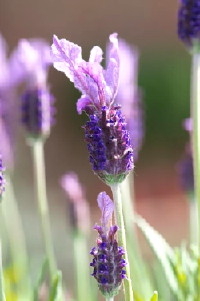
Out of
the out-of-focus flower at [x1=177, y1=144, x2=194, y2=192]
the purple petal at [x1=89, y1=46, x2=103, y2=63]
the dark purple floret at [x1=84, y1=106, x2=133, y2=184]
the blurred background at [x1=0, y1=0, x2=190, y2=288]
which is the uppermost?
the blurred background at [x1=0, y1=0, x2=190, y2=288]

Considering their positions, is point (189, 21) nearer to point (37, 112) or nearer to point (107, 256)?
point (37, 112)

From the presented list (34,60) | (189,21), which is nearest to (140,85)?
(34,60)

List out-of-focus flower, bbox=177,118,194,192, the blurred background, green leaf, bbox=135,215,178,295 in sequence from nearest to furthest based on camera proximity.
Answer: green leaf, bbox=135,215,178,295
out-of-focus flower, bbox=177,118,194,192
the blurred background

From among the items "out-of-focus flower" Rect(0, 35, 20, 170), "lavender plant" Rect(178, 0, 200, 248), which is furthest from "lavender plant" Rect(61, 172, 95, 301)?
"lavender plant" Rect(178, 0, 200, 248)

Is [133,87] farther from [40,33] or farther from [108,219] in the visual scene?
[40,33]

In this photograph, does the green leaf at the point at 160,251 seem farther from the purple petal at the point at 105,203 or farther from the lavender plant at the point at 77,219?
the lavender plant at the point at 77,219

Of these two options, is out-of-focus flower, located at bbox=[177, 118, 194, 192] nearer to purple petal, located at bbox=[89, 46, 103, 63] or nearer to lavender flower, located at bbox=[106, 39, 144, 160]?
lavender flower, located at bbox=[106, 39, 144, 160]
